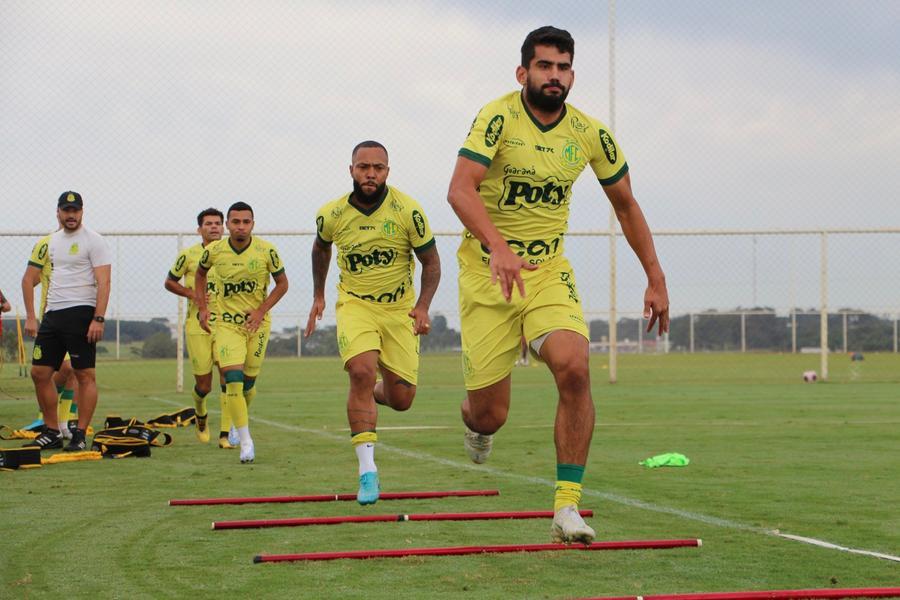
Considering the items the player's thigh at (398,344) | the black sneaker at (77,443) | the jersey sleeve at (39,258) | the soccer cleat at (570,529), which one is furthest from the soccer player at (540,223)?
the jersey sleeve at (39,258)

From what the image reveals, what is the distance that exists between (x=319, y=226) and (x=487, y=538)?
3.21 m

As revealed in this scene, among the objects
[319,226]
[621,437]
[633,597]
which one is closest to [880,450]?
[621,437]

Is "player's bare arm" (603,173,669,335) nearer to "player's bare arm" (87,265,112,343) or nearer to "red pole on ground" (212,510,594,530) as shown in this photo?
"red pole on ground" (212,510,594,530)

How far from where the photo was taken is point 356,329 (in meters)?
8.83

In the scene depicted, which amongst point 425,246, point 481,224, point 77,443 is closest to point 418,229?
point 425,246

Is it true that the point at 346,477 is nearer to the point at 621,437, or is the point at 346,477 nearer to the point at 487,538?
the point at 487,538

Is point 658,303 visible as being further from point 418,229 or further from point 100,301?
point 100,301

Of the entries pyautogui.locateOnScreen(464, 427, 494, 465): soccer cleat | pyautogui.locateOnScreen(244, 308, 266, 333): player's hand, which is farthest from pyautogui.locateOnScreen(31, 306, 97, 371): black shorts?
pyautogui.locateOnScreen(464, 427, 494, 465): soccer cleat

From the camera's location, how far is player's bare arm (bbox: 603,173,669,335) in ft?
21.9

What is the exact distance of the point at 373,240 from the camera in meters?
8.88

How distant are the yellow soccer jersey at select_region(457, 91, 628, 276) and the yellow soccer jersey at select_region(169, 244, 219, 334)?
20.8ft

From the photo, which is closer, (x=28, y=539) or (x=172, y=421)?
(x=28, y=539)

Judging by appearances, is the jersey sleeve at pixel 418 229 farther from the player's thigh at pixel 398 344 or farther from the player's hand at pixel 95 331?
the player's hand at pixel 95 331

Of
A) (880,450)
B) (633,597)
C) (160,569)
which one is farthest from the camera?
(880,450)
